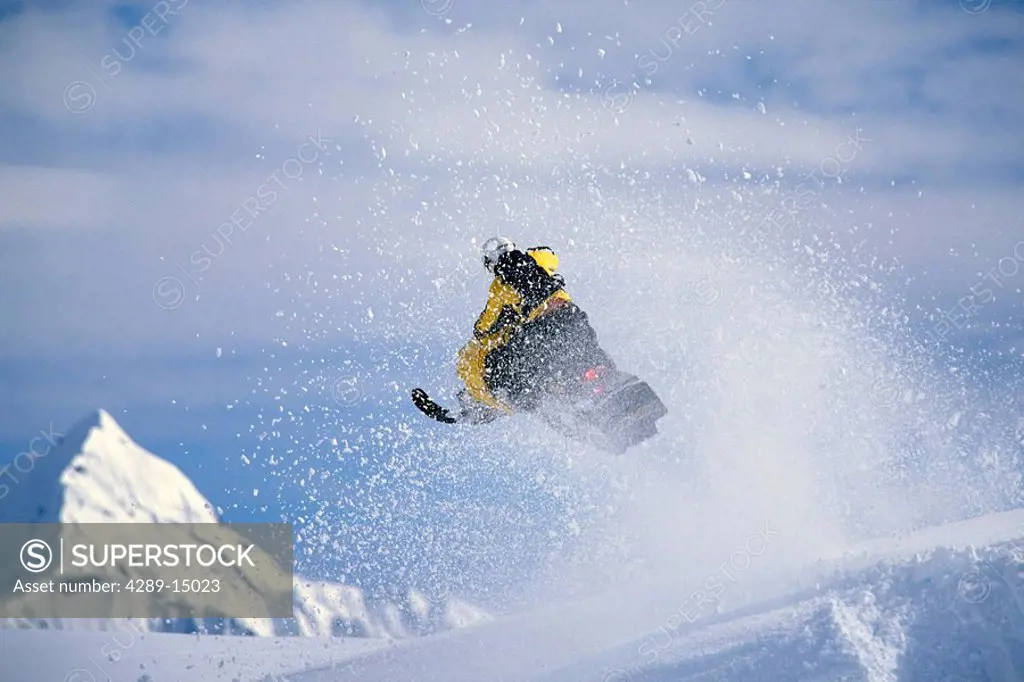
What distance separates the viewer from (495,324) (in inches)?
460

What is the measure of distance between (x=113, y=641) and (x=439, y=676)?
31.8 feet

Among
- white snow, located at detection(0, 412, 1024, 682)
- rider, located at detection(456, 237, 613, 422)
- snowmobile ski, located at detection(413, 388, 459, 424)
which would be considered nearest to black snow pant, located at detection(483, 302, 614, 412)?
rider, located at detection(456, 237, 613, 422)

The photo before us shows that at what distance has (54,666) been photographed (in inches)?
684

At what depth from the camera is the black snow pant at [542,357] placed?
38.0 ft

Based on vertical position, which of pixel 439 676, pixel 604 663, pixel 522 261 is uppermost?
pixel 522 261

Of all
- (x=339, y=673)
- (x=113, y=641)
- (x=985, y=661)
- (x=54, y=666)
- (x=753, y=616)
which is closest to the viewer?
(x=985, y=661)

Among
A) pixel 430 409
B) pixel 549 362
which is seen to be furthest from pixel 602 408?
pixel 430 409

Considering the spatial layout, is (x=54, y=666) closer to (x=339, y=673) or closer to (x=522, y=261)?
(x=339, y=673)

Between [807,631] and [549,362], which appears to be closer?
[807,631]

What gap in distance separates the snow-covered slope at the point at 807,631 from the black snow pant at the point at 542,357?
2920mm

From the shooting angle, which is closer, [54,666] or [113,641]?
[54,666]

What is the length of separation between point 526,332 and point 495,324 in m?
0.39

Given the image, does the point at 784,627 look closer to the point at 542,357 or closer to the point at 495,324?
the point at 542,357

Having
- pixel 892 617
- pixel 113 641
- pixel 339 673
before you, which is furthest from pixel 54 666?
pixel 892 617
